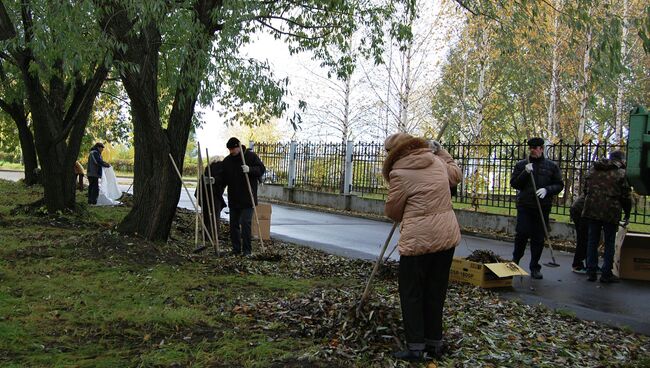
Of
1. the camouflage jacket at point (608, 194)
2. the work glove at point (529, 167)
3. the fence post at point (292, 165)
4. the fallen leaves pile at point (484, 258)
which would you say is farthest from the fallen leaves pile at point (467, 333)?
the fence post at point (292, 165)

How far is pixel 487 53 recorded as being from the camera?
19516 mm

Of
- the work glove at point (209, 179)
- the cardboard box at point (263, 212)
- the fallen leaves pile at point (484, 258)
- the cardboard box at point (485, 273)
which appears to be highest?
the work glove at point (209, 179)

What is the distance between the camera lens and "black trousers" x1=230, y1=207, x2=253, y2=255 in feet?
28.3

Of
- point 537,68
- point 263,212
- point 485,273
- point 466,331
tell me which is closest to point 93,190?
point 263,212

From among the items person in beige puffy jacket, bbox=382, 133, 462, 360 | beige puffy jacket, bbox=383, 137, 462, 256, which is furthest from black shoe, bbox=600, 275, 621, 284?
beige puffy jacket, bbox=383, 137, 462, 256

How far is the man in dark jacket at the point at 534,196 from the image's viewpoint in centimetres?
794

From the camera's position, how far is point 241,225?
8727 mm

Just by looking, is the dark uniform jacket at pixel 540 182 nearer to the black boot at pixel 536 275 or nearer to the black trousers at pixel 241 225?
the black boot at pixel 536 275

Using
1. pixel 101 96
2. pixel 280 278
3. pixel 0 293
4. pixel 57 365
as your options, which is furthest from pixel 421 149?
pixel 101 96

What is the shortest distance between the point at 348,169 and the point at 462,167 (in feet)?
15.5

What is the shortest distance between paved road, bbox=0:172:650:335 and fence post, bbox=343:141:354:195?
11.8ft

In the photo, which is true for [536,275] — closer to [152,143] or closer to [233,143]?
[233,143]

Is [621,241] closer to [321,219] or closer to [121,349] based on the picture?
[121,349]

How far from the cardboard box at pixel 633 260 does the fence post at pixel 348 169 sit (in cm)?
1109
